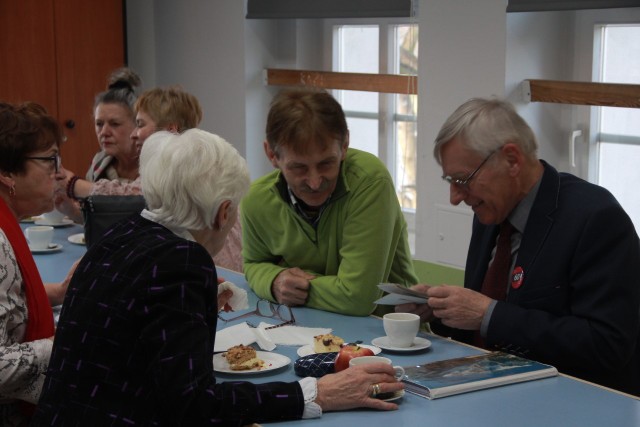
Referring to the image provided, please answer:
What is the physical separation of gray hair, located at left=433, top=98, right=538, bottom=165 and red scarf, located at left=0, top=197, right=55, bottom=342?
3.56ft

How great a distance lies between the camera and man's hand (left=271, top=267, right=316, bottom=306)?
2570 mm

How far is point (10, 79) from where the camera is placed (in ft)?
17.3

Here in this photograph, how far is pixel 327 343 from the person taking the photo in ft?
7.15

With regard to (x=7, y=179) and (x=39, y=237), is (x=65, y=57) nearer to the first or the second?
(x=39, y=237)

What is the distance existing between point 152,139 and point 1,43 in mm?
3712

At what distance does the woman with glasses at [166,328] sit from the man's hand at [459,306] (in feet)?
1.28

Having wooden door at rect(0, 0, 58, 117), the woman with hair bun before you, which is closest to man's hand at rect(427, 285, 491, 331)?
the woman with hair bun

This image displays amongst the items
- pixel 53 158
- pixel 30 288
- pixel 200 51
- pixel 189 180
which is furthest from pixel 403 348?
pixel 200 51

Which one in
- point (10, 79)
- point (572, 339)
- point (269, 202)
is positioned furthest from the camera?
point (10, 79)

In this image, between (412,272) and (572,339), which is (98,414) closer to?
(572,339)

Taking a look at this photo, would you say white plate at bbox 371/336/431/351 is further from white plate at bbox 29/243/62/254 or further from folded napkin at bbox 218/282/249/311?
white plate at bbox 29/243/62/254

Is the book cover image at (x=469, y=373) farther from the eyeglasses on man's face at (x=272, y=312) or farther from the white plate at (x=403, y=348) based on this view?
the eyeglasses on man's face at (x=272, y=312)

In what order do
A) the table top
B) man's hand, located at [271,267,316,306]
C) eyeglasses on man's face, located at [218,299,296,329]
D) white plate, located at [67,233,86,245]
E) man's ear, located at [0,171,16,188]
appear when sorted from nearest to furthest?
the table top → man's ear, located at [0,171,16,188] → eyeglasses on man's face, located at [218,299,296,329] → man's hand, located at [271,267,316,306] → white plate, located at [67,233,86,245]

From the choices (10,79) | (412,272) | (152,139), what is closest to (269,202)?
(412,272)
